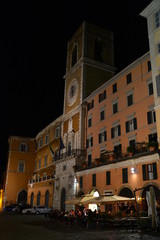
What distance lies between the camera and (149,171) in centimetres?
2398

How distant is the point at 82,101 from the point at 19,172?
1179 inches

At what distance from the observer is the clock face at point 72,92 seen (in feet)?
142

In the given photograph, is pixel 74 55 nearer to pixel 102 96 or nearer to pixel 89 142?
pixel 102 96

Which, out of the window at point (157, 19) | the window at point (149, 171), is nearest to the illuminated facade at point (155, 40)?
the window at point (157, 19)

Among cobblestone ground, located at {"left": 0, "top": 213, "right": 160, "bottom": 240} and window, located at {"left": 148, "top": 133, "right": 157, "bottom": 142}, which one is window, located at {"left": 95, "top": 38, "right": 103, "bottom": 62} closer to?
window, located at {"left": 148, "top": 133, "right": 157, "bottom": 142}

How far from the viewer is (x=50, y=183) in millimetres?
46062

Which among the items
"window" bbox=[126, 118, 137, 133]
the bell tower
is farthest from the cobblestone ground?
the bell tower

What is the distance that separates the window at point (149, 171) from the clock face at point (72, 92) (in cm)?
2136

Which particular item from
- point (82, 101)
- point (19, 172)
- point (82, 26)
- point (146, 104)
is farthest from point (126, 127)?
point (19, 172)

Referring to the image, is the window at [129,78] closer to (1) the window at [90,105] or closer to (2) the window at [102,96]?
(2) the window at [102,96]

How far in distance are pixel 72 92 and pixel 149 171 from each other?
24046 millimetres

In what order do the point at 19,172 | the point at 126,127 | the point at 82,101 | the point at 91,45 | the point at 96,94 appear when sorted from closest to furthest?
the point at 126,127 < the point at 96,94 < the point at 82,101 < the point at 91,45 < the point at 19,172

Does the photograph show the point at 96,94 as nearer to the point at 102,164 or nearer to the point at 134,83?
the point at 134,83

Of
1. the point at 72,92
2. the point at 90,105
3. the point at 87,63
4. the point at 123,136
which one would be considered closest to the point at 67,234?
the point at 123,136
